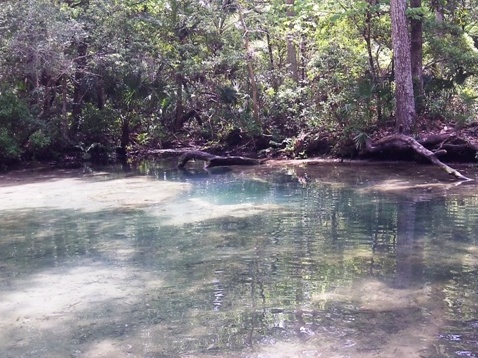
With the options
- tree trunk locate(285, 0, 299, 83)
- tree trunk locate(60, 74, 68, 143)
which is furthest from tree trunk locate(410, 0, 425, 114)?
tree trunk locate(60, 74, 68, 143)

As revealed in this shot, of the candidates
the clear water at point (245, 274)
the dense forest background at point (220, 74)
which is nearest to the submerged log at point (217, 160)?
the dense forest background at point (220, 74)

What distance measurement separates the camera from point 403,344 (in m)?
3.79

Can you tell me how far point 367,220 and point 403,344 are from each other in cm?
419

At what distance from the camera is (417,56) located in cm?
1544

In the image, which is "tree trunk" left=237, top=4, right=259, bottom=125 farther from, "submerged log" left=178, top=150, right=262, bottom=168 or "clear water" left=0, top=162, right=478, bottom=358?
"clear water" left=0, top=162, right=478, bottom=358

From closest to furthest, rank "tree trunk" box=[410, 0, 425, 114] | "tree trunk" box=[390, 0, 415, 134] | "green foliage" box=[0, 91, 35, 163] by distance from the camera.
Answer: "tree trunk" box=[390, 0, 415, 134]
"tree trunk" box=[410, 0, 425, 114]
"green foliage" box=[0, 91, 35, 163]

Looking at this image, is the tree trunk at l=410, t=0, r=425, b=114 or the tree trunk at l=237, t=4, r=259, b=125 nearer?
the tree trunk at l=410, t=0, r=425, b=114

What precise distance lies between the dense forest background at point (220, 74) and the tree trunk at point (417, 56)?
0.12 feet

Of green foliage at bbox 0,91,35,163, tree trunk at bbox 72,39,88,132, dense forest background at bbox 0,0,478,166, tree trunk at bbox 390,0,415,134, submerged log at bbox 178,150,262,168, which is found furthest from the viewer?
tree trunk at bbox 72,39,88,132

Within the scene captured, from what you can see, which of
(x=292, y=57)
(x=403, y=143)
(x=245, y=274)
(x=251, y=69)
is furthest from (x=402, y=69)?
(x=245, y=274)

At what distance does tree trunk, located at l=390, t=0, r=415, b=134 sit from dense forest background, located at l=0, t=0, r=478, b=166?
470 millimetres

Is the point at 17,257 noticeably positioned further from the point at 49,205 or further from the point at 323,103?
the point at 323,103

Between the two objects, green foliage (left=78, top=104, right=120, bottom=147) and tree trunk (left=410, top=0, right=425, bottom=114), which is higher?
tree trunk (left=410, top=0, right=425, bottom=114)

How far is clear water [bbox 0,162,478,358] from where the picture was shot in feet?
13.1
